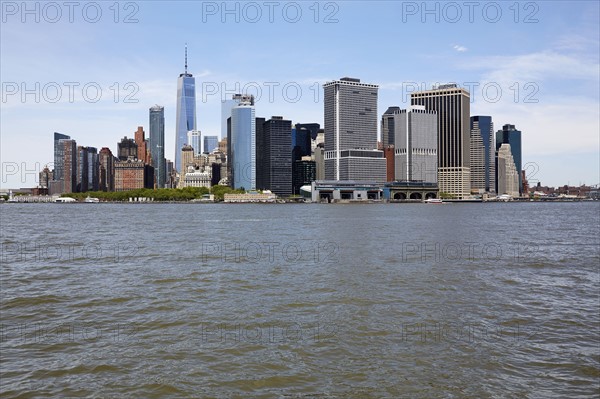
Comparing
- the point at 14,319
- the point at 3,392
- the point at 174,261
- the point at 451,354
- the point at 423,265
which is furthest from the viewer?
the point at 174,261

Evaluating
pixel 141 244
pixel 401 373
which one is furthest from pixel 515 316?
pixel 141 244

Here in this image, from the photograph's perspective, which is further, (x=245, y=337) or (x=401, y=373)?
(x=245, y=337)

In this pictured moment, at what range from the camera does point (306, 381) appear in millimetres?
12648

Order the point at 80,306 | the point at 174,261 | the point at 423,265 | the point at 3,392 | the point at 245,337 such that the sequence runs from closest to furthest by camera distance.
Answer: the point at 3,392
the point at 245,337
the point at 80,306
the point at 423,265
the point at 174,261

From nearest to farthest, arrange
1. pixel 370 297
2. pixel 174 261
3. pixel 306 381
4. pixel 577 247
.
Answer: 1. pixel 306 381
2. pixel 370 297
3. pixel 174 261
4. pixel 577 247

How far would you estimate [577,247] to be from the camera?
47156mm

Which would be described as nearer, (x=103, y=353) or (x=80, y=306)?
(x=103, y=353)

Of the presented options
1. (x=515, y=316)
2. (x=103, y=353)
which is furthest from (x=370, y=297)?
(x=103, y=353)

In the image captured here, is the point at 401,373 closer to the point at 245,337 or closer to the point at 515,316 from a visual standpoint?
the point at 245,337

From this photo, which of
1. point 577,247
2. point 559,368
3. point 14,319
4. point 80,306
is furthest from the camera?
point 577,247

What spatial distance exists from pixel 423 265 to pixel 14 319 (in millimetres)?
22261

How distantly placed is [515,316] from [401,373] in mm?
8225

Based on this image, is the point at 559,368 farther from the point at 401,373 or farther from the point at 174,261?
the point at 174,261

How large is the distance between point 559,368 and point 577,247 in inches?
1492
